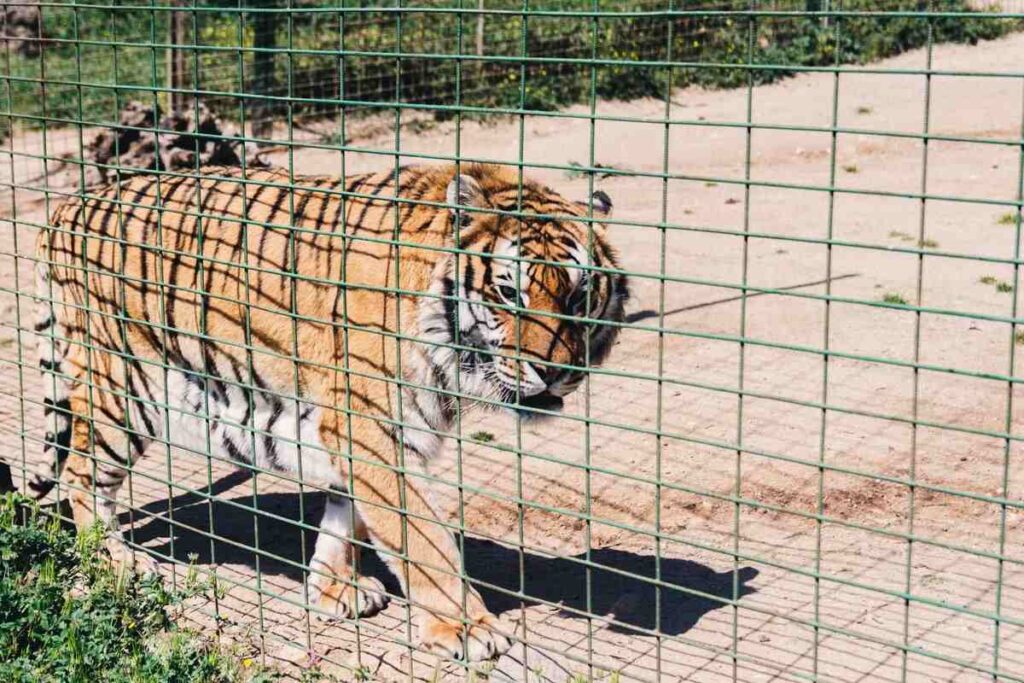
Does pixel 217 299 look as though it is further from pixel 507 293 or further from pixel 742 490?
pixel 742 490

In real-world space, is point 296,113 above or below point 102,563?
above

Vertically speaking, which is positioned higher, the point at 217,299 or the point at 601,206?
the point at 601,206

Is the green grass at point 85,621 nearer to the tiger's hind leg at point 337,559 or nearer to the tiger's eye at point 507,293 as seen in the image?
the tiger's hind leg at point 337,559

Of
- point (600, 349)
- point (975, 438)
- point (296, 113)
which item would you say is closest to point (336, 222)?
point (600, 349)

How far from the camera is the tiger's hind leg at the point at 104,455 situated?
424 centimetres

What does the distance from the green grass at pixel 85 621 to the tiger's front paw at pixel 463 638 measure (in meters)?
0.53

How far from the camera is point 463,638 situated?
360 cm

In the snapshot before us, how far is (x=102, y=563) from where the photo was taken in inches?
149

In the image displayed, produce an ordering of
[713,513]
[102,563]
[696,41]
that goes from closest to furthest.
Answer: [102,563]
[713,513]
[696,41]

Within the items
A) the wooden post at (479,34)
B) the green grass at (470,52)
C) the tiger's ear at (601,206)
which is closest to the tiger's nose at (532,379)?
the tiger's ear at (601,206)

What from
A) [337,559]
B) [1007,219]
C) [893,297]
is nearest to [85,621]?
[337,559]

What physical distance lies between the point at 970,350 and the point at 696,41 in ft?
31.3

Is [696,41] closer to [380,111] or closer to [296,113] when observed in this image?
[380,111]

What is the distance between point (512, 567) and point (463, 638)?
0.76 metres
